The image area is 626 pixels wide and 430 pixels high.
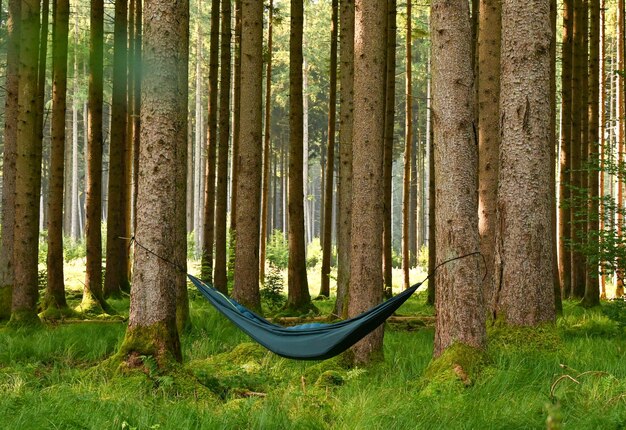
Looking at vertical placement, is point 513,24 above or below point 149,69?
above

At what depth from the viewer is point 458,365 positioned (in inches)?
213

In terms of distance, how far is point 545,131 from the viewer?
6.38m

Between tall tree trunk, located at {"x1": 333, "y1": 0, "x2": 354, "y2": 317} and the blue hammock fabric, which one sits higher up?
tall tree trunk, located at {"x1": 333, "y1": 0, "x2": 354, "y2": 317}

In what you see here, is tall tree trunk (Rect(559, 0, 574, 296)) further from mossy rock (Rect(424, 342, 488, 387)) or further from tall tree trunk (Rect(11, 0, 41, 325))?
tall tree trunk (Rect(11, 0, 41, 325))

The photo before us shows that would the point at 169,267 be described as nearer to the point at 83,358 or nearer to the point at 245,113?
the point at 83,358

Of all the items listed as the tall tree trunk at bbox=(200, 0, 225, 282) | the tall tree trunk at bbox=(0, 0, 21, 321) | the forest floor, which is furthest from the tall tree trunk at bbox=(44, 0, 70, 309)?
the tall tree trunk at bbox=(200, 0, 225, 282)

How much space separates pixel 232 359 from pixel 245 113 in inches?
140

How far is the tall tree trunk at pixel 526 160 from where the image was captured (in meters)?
6.30

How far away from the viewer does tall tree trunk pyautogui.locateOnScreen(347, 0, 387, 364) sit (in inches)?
257

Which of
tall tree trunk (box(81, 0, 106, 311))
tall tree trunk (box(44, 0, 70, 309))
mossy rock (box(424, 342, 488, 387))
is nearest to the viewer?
mossy rock (box(424, 342, 488, 387))

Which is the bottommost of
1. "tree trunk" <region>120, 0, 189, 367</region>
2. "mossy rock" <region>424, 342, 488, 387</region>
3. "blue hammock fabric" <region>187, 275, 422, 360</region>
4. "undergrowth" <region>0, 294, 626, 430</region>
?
"undergrowth" <region>0, 294, 626, 430</region>

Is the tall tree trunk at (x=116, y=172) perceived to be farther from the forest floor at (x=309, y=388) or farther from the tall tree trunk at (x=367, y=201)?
the tall tree trunk at (x=367, y=201)

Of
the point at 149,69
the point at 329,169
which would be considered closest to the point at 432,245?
the point at 329,169

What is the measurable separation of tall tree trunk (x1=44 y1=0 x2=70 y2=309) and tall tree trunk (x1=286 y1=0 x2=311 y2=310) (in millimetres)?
3632
